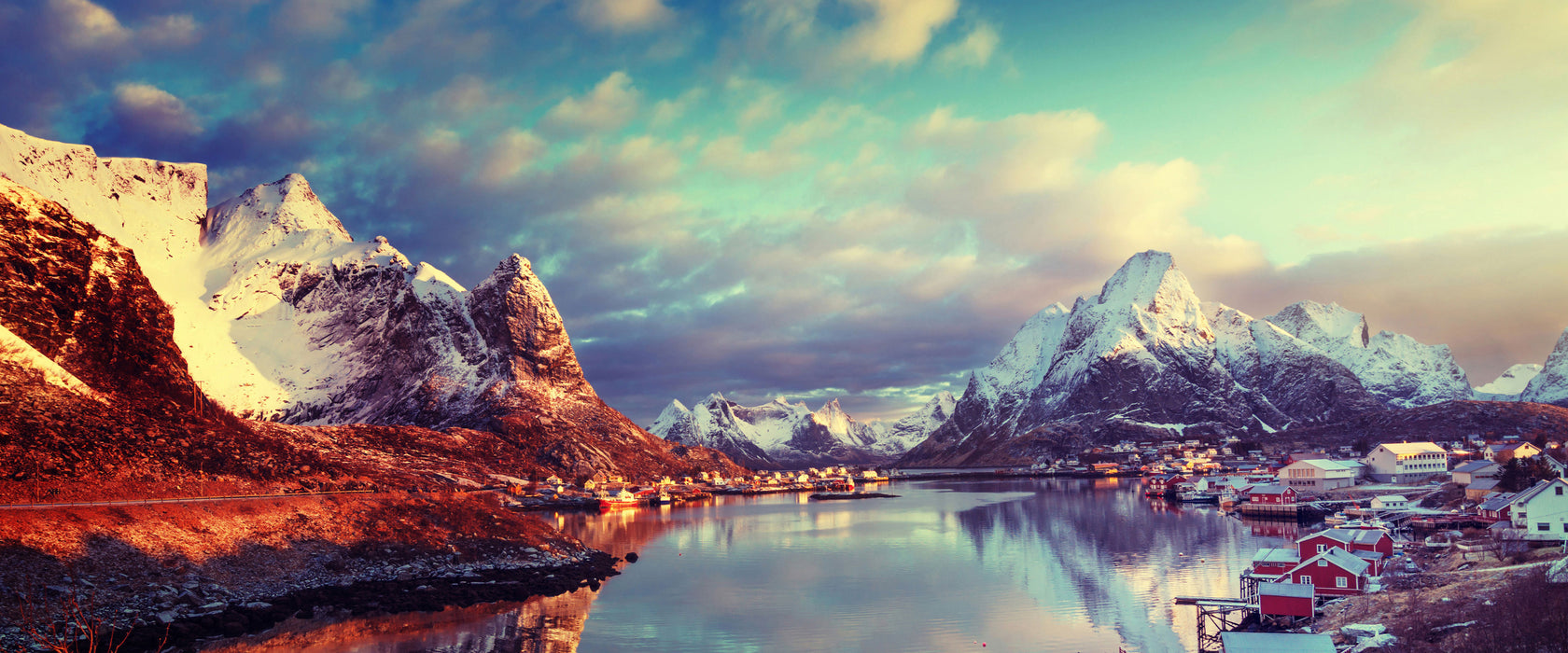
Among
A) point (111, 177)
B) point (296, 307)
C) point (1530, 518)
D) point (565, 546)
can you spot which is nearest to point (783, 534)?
point (565, 546)

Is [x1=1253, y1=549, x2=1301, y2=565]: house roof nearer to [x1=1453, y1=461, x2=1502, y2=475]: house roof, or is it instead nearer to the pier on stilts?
the pier on stilts

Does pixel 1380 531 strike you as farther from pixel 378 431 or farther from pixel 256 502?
pixel 378 431

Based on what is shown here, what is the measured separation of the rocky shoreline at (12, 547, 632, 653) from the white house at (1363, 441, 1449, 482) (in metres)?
118

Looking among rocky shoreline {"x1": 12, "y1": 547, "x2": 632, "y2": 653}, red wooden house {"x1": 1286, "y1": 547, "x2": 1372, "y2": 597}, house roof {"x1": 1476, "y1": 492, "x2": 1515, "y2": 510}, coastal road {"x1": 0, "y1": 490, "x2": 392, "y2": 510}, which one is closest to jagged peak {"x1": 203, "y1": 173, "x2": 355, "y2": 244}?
coastal road {"x1": 0, "y1": 490, "x2": 392, "y2": 510}

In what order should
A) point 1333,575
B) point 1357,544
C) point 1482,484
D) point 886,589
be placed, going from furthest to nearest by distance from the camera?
point 1482,484 < point 886,589 < point 1357,544 < point 1333,575

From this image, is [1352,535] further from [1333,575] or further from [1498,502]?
[1498,502]

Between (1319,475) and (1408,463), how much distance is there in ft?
51.7

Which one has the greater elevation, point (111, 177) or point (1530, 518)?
point (111, 177)

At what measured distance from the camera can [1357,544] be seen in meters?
55.3

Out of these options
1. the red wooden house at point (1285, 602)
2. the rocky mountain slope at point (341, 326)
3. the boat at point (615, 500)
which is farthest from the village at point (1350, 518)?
the rocky mountain slope at point (341, 326)

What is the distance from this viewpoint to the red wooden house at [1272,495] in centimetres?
10375

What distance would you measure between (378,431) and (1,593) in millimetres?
91285

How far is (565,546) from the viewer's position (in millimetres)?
71000

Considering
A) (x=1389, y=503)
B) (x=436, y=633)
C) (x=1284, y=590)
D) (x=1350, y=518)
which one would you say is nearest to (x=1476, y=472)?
(x=1389, y=503)
